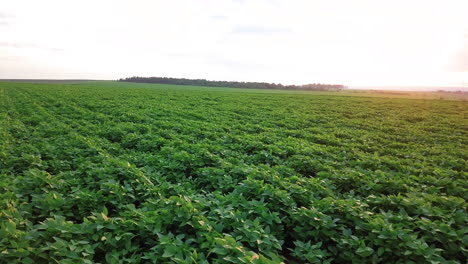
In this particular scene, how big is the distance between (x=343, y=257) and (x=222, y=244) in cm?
179

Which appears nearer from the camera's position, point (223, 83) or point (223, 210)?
point (223, 210)

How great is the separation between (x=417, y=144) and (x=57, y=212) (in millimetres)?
11543

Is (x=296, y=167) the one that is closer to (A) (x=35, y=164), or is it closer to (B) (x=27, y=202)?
(B) (x=27, y=202)

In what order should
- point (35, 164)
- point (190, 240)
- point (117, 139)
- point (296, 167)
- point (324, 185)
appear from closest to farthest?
point (190, 240) < point (324, 185) < point (35, 164) < point (296, 167) < point (117, 139)

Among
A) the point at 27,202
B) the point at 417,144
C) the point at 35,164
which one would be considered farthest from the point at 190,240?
the point at 417,144

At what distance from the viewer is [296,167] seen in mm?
6926

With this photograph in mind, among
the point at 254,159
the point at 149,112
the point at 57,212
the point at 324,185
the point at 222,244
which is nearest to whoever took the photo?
the point at 222,244

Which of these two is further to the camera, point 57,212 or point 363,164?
point 363,164

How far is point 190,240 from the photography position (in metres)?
3.28

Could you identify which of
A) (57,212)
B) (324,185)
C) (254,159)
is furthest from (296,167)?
(57,212)

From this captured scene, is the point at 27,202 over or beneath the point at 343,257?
over

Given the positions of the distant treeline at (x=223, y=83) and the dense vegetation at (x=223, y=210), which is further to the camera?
the distant treeline at (x=223, y=83)

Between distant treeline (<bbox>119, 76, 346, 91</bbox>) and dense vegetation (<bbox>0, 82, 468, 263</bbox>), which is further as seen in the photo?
distant treeline (<bbox>119, 76, 346, 91</bbox>)

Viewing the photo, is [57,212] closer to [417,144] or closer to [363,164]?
[363,164]
